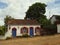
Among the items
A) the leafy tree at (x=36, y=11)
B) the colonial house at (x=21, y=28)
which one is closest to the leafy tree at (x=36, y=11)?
the leafy tree at (x=36, y=11)

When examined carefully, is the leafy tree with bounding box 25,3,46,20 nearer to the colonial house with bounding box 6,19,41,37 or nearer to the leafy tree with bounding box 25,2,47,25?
the leafy tree with bounding box 25,2,47,25

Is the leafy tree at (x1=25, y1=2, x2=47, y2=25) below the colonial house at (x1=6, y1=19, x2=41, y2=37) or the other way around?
the other way around

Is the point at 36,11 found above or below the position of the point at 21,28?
above

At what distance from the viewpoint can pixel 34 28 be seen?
47.0 metres

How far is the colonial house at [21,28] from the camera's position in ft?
147

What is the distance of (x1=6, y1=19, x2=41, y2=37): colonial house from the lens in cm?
4469

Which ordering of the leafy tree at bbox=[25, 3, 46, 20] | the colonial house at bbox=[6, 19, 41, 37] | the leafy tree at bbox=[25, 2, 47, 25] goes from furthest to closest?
the leafy tree at bbox=[25, 3, 46, 20] → the leafy tree at bbox=[25, 2, 47, 25] → the colonial house at bbox=[6, 19, 41, 37]

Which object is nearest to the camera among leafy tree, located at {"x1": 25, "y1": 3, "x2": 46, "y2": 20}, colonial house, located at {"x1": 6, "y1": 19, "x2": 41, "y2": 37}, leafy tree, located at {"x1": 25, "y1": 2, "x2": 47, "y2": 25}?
colonial house, located at {"x1": 6, "y1": 19, "x2": 41, "y2": 37}

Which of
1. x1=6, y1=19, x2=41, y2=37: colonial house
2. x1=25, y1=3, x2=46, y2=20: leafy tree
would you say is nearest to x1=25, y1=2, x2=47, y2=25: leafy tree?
x1=25, y1=3, x2=46, y2=20: leafy tree

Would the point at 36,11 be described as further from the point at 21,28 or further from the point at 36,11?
the point at 21,28

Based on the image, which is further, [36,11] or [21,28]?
[36,11]

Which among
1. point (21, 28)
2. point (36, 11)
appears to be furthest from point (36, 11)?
point (21, 28)

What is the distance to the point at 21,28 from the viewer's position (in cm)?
4588

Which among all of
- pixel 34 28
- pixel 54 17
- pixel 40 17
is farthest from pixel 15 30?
pixel 40 17
